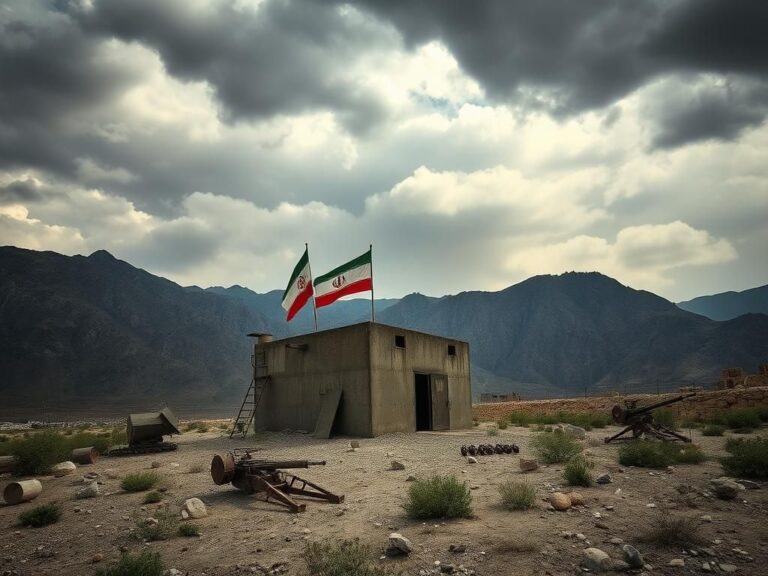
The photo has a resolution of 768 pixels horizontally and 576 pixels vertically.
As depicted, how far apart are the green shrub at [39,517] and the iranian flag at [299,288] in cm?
1526

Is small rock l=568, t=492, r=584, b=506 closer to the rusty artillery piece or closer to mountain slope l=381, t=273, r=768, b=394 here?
the rusty artillery piece

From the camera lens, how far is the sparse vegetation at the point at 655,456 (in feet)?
36.4

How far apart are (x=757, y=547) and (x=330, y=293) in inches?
735

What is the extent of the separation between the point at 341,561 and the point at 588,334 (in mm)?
141730

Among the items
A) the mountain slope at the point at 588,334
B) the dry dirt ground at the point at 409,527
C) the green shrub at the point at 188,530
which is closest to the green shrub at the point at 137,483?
the dry dirt ground at the point at 409,527

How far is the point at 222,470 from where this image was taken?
10.1 metres

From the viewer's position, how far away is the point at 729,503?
317 inches

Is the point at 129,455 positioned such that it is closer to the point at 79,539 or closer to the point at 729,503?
the point at 79,539

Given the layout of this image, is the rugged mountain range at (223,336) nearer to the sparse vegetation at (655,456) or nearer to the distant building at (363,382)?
the distant building at (363,382)

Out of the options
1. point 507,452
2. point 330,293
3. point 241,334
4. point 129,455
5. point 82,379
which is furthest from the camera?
point 241,334

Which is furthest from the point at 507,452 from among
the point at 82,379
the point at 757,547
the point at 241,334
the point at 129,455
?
the point at 241,334

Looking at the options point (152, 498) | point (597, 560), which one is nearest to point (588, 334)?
point (152, 498)

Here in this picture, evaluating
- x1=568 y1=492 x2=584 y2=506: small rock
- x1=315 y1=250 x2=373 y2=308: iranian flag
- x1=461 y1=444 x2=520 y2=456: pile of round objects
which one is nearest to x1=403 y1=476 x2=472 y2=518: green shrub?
x1=568 y1=492 x2=584 y2=506: small rock

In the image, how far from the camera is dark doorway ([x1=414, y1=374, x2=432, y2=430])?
22500 millimetres
